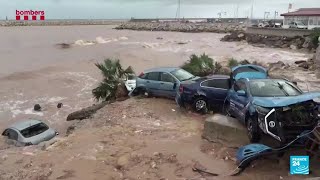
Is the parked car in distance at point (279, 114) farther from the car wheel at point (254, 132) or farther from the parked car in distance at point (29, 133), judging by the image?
the parked car in distance at point (29, 133)

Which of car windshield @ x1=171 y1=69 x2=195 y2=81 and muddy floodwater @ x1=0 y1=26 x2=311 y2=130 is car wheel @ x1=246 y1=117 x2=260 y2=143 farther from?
muddy floodwater @ x1=0 y1=26 x2=311 y2=130

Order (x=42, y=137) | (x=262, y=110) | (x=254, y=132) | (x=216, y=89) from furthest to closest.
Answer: (x=42, y=137) < (x=216, y=89) < (x=254, y=132) < (x=262, y=110)

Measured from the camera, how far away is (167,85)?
16469 mm

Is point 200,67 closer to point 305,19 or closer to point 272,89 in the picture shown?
point 272,89

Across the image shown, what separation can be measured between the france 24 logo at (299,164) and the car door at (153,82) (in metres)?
→ 9.19

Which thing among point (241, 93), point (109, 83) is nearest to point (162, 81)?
point (109, 83)

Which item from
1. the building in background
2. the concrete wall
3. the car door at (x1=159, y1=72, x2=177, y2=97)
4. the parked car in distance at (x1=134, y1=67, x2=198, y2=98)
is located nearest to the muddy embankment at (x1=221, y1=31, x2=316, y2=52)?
the concrete wall

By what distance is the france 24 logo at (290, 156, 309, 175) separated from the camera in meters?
8.09

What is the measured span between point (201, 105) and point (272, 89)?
3712 millimetres

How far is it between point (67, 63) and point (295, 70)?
27.5 meters

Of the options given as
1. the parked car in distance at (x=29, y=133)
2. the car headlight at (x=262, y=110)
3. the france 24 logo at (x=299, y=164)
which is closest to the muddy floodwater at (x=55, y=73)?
the parked car in distance at (x=29, y=133)

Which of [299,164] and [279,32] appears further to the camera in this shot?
[279,32]

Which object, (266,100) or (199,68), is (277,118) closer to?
(266,100)

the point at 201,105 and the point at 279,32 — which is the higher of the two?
the point at 279,32
